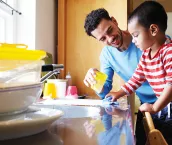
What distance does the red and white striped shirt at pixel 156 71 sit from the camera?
1107 mm

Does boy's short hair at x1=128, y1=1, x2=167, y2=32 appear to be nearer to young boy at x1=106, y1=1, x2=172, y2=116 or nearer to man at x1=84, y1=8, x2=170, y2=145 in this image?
young boy at x1=106, y1=1, x2=172, y2=116

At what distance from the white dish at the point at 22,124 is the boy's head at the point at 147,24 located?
851mm

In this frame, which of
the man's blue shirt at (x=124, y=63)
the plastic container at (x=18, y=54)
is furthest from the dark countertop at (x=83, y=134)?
the man's blue shirt at (x=124, y=63)

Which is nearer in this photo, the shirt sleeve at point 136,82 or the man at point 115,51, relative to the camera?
the shirt sleeve at point 136,82

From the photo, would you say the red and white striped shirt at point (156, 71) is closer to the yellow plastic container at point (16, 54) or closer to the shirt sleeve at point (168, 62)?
the shirt sleeve at point (168, 62)

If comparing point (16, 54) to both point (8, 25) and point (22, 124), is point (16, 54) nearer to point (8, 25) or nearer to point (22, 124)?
point (22, 124)

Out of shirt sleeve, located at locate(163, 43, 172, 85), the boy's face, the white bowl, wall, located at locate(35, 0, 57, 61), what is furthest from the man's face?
the white bowl

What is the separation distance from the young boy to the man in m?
0.18

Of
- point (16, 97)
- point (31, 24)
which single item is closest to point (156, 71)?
point (16, 97)

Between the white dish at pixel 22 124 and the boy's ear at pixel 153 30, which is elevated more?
the boy's ear at pixel 153 30

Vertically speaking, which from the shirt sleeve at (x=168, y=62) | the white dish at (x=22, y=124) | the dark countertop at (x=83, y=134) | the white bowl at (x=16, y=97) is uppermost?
the shirt sleeve at (x=168, y=62)

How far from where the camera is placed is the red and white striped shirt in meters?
1.11

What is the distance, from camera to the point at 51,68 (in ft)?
2.19

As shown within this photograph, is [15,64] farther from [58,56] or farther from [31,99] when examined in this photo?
[58,56]
